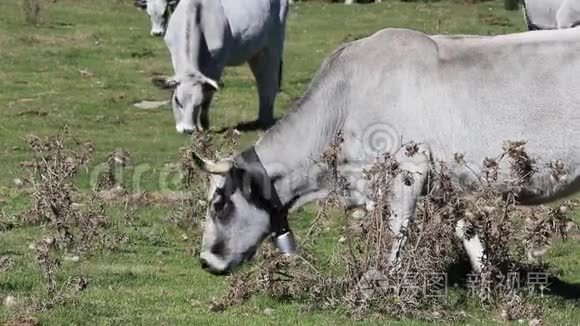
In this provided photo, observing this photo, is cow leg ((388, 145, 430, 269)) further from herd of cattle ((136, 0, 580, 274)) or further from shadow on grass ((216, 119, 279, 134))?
shadow on grass ((216, 119, 279, 134))

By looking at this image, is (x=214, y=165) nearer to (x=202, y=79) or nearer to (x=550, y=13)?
(x=202, y=79)

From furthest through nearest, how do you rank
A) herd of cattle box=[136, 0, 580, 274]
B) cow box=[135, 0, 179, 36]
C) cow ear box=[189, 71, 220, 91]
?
cow box=[135, 0, 179, 36], cow ear box=[189, 71, 220, 91], herd of cattle box=[136, 0, 580, 274]

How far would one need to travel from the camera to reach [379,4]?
111 feet

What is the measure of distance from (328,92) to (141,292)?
1949mm

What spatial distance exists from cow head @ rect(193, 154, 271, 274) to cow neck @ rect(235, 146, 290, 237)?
0.08 feet

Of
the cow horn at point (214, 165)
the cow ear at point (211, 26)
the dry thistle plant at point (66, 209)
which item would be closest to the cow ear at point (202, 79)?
the cow ear at point (211, 26)

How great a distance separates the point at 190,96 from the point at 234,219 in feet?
27.4

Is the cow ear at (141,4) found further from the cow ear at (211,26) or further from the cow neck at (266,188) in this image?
the cow neck at (266,188)

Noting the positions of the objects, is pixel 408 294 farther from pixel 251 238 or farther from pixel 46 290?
pixel 46 290

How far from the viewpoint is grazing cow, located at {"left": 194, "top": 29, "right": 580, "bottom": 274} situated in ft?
29.8

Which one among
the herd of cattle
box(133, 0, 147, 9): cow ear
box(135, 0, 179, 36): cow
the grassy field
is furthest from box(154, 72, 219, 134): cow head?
box(133, 0, 147, 9): cow ear

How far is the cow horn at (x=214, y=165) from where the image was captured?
8977mm

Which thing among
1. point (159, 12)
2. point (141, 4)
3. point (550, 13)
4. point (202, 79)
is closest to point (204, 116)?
point (202, 79)

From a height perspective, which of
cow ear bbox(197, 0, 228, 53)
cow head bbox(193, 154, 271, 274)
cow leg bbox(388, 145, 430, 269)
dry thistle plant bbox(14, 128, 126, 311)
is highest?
cow leg bbox(388, 145, 430, 269)
